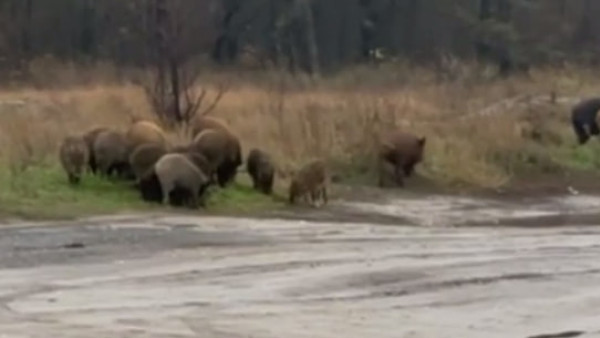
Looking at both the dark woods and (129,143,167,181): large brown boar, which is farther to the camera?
the dark woods

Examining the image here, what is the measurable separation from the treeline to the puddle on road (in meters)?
33.7

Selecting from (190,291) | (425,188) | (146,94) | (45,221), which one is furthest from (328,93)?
(190,291)

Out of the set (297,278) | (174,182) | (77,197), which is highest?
(174,182)

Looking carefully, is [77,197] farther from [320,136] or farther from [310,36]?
[310,36]

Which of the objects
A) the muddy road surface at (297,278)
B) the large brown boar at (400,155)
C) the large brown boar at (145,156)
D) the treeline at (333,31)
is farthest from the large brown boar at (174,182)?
the treeline at (333,31)

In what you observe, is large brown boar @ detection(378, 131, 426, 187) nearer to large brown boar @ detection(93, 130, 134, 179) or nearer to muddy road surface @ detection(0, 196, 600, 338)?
muddy road surface @ detection(0, 196, 600, 338)

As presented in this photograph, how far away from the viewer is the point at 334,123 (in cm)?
3131

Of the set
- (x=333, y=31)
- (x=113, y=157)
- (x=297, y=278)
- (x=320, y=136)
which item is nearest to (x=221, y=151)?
(x=113, y=157)

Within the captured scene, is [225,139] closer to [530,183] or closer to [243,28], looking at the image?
[530,183]

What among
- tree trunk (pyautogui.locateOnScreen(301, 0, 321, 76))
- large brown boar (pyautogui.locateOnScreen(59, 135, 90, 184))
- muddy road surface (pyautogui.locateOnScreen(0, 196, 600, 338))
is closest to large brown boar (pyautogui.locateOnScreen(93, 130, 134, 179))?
large brown boar (pyautogui.locateOnScreen(59, 135, 90, 184))

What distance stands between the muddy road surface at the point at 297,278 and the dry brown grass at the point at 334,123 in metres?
6.00

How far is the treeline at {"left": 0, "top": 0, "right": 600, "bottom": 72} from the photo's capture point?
66562 mm

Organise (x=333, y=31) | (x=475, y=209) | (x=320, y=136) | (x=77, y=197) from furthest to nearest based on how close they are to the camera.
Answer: (x=333, y=31), (x=320, y=136), (x=475, y=209), (x=77, y=197)

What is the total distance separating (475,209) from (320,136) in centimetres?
485
